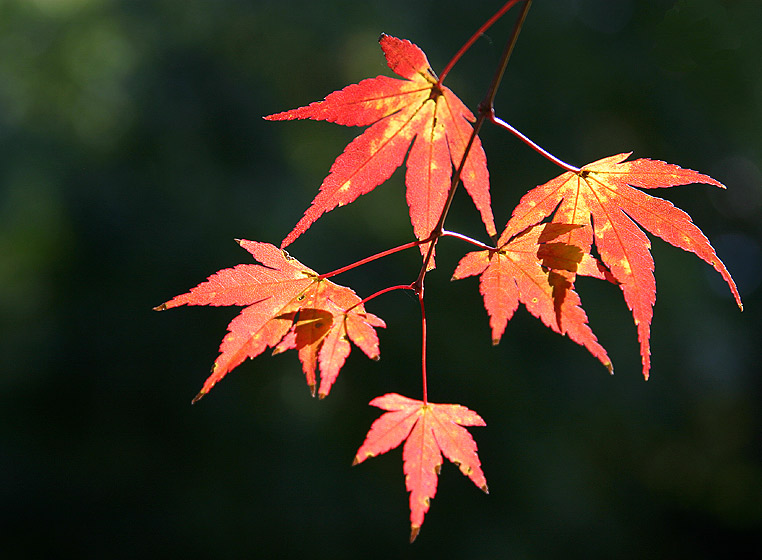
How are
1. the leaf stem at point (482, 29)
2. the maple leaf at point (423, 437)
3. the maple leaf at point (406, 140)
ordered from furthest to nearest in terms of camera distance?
1. the maple leaf at point (423, 437)
2. the maple leaf at point (406, 140)
3. the leaf stem at point (482, 29)

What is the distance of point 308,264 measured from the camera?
3061 millimetres

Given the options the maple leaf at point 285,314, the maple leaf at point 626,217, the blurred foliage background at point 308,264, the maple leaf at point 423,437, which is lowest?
the blurred foliage background at point 308,264

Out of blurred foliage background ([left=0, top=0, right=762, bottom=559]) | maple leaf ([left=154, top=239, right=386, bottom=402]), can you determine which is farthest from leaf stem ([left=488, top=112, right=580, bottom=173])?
blurred foliage background ([left=0, top=0, right=762, bottom=559])

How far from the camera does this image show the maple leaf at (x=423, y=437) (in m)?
0.69

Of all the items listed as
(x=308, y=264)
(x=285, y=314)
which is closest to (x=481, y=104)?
(x=285, y=314)

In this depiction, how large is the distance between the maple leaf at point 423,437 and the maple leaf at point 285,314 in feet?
0.30

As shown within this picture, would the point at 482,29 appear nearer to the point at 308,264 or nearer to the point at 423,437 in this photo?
the point at 423,437

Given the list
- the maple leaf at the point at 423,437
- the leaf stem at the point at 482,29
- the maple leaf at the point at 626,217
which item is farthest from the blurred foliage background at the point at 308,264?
the leaf stem at the point at 482,29

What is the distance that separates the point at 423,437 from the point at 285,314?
0.75ft

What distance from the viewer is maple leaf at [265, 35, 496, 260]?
594mm

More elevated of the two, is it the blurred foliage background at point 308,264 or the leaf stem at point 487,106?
the leaf stem at point 487,106

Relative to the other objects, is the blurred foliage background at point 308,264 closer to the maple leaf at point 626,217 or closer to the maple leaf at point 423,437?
the maple leaf at point 423,437

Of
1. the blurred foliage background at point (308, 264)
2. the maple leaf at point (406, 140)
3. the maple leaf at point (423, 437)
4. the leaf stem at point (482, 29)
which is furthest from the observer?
the blurred foliage background at point (308, 264)

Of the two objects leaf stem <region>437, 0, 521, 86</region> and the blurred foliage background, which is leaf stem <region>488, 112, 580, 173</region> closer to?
leaf stem <region>437, 0, 521, 86</region>
